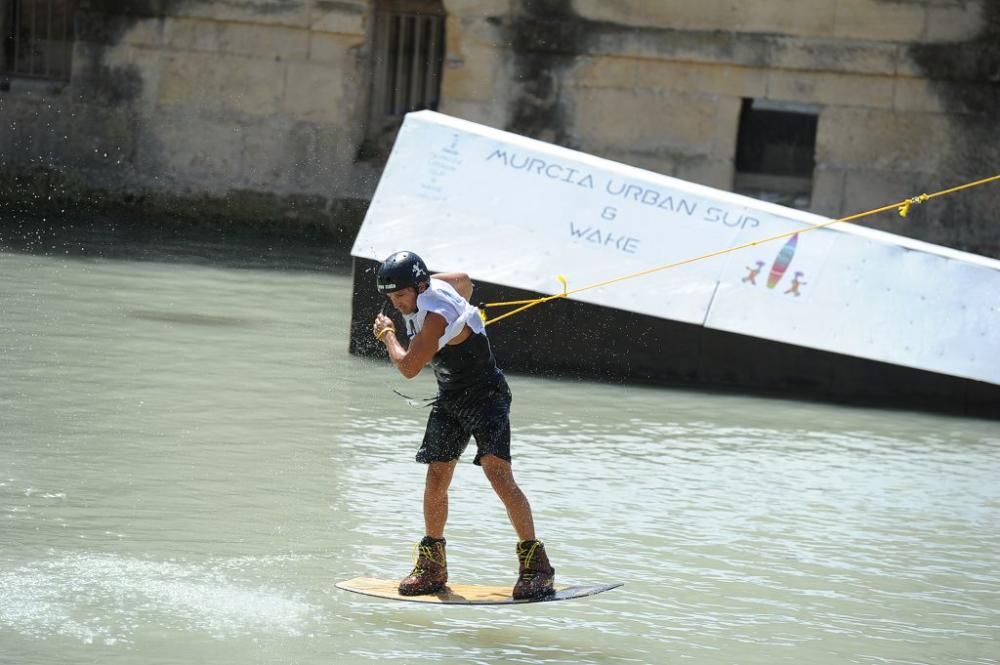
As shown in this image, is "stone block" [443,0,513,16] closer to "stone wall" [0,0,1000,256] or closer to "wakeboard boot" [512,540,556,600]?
"stone wall" [0,0,1000,256]

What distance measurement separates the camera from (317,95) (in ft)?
56.9

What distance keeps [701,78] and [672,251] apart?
6299 millimetres

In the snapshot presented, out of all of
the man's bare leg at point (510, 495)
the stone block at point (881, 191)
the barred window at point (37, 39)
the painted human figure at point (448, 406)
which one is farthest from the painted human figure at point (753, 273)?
the barred window at point (37, 39)

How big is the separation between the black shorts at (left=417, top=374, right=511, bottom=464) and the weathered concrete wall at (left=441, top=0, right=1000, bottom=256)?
10792 mm

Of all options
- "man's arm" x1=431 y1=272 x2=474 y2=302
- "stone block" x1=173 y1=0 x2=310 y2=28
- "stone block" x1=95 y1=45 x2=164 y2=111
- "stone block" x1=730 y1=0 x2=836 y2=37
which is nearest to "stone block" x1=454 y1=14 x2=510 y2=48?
"stone block" x1=173 y1=0 x2=310 y2=28

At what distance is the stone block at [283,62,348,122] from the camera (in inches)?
680

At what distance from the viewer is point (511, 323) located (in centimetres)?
1067

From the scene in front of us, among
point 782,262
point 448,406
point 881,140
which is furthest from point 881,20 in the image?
point 448,406

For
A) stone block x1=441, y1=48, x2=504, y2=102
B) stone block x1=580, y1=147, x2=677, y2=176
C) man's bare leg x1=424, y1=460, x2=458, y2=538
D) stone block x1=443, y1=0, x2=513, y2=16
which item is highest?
stone block x1=443, y1=0, x2=513, y2=16

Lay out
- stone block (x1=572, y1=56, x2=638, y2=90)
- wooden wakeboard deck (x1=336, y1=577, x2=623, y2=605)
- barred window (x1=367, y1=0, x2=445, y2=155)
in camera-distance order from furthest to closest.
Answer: barred window (x1=367, y1=0, x2=445, y2=155) < stone block (x1=572, y1=56, x2=638, y2=90) < wooden wakeboard deck (x1=336, y1=577, x2=623, y2=605)

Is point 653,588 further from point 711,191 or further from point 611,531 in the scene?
point 711,191

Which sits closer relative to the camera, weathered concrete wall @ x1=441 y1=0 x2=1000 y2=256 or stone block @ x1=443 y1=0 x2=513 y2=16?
weathered concrete wall @ x1=441 y1=0 x2=1000 y2=256

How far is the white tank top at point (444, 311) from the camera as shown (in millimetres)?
5883

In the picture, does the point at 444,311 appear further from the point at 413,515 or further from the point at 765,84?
the point at 765,84
